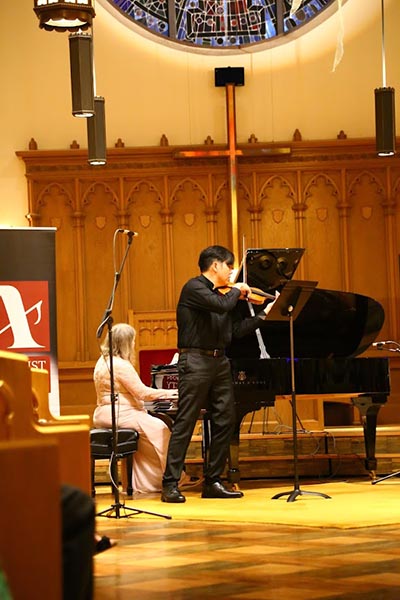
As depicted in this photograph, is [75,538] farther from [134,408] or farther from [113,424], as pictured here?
[134,408]

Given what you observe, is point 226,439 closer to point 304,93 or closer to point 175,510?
point 175,510

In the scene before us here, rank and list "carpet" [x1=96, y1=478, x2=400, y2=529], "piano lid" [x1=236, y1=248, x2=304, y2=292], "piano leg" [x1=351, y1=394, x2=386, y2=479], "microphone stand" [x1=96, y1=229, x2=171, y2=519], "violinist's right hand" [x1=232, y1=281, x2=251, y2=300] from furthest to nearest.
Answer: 1. "piano leg" [x1=351, y1=394, x2=386, y2=479]
2. "piano lid" [x1=236, y1=248, x2=304, y2=292]
3. "violinist's right hand" [x1=232, y1=281, x2=251, y2=300]
4. "microphone stand" [x1=96, y1=229, x2=171, y2=519]
5. "carpet" [x1=96, y1=478, x2=400, y2=529]

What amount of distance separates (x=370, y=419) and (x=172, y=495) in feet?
5.79

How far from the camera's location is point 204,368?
23.0 feet

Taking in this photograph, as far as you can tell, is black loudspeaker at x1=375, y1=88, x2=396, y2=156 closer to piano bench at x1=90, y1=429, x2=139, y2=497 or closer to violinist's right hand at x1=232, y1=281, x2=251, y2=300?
violinist's right hand at x1=232, y1=281, x2=251, y2=300

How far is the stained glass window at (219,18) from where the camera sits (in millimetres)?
11312

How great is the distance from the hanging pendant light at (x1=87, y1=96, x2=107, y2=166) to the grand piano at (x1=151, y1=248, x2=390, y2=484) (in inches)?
82.1

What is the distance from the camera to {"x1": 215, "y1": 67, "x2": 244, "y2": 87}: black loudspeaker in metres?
10.9

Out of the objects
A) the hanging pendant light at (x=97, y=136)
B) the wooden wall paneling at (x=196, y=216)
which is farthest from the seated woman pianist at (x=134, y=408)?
the wooden wall paneling at (x=196, y=216)

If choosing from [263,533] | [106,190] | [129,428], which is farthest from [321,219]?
[263,533]

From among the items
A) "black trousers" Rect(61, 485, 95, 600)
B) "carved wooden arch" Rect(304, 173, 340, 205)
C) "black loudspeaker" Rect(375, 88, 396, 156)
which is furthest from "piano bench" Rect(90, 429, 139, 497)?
"black trousers" Rect(61, 485, 95, 600)

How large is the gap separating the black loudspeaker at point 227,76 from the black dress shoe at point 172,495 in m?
5.30

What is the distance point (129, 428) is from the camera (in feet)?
25.1

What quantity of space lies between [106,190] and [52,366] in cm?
444
